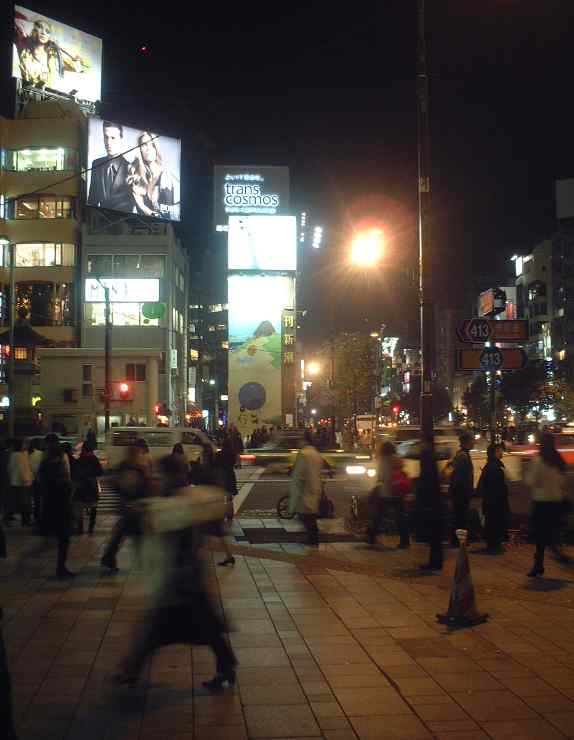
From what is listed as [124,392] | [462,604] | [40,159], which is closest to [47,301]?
[40,159]

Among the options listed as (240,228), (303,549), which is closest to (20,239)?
(240,228)

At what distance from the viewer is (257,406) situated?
62156 mm

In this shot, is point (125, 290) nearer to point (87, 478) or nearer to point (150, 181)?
point (150, 181)

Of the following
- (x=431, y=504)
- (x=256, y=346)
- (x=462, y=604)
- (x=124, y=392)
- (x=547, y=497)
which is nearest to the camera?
(x=462, y=604)

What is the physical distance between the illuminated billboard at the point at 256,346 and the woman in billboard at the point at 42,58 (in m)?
20.5

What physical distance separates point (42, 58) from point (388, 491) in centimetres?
5874

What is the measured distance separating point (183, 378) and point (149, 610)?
235 ft

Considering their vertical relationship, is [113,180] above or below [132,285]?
A: above

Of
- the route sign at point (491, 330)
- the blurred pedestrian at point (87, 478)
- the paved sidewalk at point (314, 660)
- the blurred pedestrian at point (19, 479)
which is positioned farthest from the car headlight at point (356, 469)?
the paved sidewalk at point (314, 660)

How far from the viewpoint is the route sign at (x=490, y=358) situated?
14617 millimetres

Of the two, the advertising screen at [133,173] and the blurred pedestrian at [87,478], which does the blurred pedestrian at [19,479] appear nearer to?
the blurred pedestrian at [87,478]

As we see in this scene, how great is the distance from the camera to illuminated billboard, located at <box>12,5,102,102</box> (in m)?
62.7

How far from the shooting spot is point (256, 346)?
6288 cm

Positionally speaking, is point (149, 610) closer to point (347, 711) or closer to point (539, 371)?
point (347, 711)
